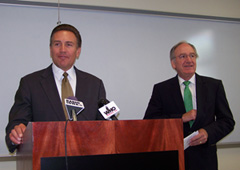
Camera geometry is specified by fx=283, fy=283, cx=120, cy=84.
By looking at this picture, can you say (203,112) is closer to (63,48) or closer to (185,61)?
(185,61)

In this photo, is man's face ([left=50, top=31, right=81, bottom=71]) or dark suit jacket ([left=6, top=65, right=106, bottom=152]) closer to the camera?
dark suit jacket ([left=6, top=65, right=106, bottom=152])

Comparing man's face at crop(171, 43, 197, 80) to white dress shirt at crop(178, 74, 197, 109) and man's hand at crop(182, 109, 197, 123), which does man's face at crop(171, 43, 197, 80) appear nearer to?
white dress shirt at crop(178, 74, 197, 109)

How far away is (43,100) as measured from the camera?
204 cm

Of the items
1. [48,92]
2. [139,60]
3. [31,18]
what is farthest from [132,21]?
[48,92]

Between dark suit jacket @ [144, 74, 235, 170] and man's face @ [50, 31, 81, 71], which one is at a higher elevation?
man's face @ [50, 31, 81, 71]

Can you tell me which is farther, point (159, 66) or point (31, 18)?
point (159, 66)

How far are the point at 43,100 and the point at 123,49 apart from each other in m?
1.72

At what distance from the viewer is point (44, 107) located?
2025mm

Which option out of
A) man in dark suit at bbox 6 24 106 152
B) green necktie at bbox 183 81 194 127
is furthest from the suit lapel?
green necktie at bbox 183 81 194 127

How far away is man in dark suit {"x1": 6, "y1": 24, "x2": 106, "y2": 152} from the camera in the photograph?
6.50ft

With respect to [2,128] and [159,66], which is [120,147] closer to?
[2,128]

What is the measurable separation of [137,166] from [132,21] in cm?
254

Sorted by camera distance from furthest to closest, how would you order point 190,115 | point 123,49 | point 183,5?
1. point 183,5
2. point 123,49
3. point 190,115

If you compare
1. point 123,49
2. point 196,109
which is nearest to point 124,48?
point 123,49
